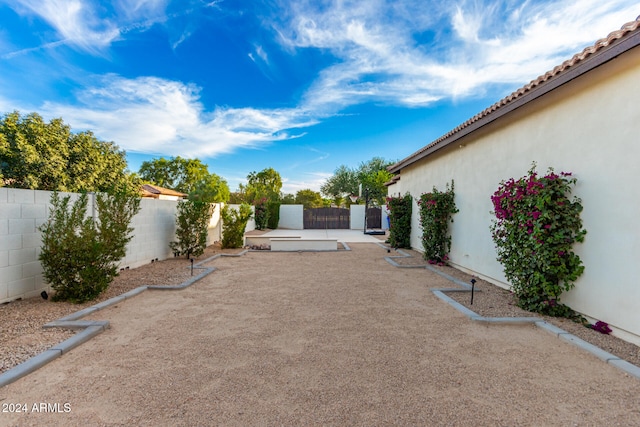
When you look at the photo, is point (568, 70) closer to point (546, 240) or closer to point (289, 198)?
point (546, 240)

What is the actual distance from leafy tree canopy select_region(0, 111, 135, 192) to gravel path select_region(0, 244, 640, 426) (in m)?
14.4

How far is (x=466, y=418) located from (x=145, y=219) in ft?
25.7

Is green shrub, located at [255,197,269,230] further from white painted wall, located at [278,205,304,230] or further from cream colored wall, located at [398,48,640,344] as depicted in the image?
cream colored wall, located at [398,48,640,344]

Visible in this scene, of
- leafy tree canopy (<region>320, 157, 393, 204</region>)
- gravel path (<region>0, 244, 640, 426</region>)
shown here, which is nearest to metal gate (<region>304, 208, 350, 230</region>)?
leafy tree canopy (<region>320, 157, 393, 204</region>)

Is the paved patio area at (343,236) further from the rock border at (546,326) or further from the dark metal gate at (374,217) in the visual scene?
the rock border at (546,326)

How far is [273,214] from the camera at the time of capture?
67.6ft

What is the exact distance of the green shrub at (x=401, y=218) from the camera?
424 inches

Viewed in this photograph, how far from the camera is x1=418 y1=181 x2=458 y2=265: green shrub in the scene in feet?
25.1

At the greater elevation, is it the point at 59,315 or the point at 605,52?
the point at 605,52

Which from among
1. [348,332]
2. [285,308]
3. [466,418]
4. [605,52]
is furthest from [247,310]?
[605,52]

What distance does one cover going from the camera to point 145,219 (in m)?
7.36

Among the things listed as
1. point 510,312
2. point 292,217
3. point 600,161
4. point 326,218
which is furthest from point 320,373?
point 292,217

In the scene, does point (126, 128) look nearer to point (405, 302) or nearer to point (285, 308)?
point (285, 308)

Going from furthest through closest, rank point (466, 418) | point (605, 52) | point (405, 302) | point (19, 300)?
point (405, 302) < point (19, 300) < point (605, 52) < point (466, 418)
